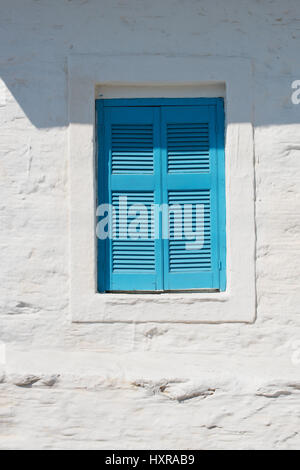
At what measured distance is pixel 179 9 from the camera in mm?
3695

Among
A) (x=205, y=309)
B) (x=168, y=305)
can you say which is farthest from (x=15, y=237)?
(x=205, y=309)

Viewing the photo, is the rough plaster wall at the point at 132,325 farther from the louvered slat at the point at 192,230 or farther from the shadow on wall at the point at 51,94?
the louvered slat at the point at 192,230

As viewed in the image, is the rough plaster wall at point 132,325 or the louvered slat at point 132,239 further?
the louvered slat at point 132,239

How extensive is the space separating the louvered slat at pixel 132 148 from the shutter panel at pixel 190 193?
106 mm

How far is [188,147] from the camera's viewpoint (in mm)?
3768

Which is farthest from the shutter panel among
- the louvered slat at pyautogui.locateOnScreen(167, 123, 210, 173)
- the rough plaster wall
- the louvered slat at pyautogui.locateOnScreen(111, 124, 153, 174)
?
the rough plaster wall

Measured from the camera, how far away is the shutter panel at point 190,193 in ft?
12.3

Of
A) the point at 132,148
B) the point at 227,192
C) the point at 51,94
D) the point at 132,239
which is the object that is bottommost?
the point at 132,239

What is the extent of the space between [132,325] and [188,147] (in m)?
1.21

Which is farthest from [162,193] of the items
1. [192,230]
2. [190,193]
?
[192,230]

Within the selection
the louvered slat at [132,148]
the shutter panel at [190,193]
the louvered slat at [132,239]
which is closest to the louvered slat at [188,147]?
the shutter panel at [190,193]

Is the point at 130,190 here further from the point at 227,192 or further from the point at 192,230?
the point at 227,192

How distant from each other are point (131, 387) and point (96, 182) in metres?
1.33
